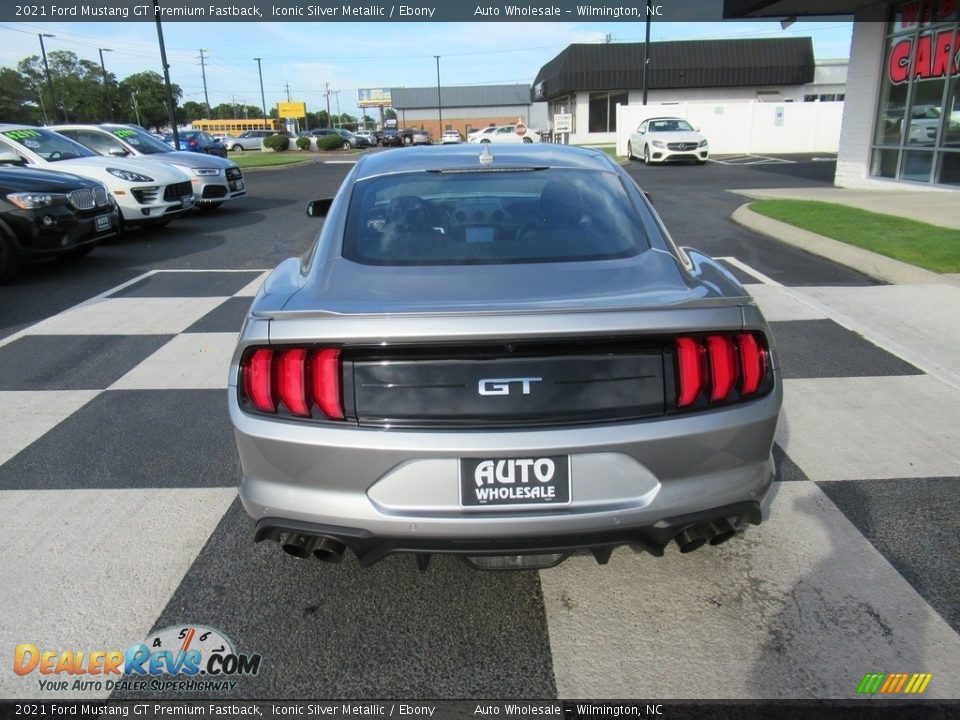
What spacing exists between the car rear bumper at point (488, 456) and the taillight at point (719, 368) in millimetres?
68

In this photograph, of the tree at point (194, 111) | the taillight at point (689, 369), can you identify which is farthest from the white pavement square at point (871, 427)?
the tree at point (194, 111)

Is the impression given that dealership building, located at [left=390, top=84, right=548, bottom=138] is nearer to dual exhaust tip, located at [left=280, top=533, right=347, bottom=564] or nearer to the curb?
the curb

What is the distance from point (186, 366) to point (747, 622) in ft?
13.4

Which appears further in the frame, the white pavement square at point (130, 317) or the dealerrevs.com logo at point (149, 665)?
the white pavement square at point (130, 317)

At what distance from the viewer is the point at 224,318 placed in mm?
6367

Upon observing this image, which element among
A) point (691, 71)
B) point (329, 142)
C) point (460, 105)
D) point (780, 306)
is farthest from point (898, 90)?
point (460, 105)

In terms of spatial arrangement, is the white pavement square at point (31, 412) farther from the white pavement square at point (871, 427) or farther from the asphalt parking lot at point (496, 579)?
the white pavement square at point (871, 427)

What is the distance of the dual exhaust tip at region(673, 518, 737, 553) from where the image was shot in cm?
226

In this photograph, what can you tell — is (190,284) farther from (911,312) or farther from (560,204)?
(911,312)

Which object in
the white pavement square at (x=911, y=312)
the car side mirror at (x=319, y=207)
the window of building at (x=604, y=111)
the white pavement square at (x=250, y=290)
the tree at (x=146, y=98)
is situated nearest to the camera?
the car side mirror at (x=319, y=207)

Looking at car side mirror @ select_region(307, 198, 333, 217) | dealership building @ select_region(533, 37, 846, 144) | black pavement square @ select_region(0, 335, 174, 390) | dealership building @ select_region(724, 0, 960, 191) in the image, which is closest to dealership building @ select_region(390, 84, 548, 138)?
dealership building @ select_region(533, 37, 846, 144)

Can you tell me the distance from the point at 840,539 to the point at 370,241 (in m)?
2.23

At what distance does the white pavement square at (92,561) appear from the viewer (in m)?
2.44

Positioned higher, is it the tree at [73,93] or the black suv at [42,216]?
the tree at [73,93]
